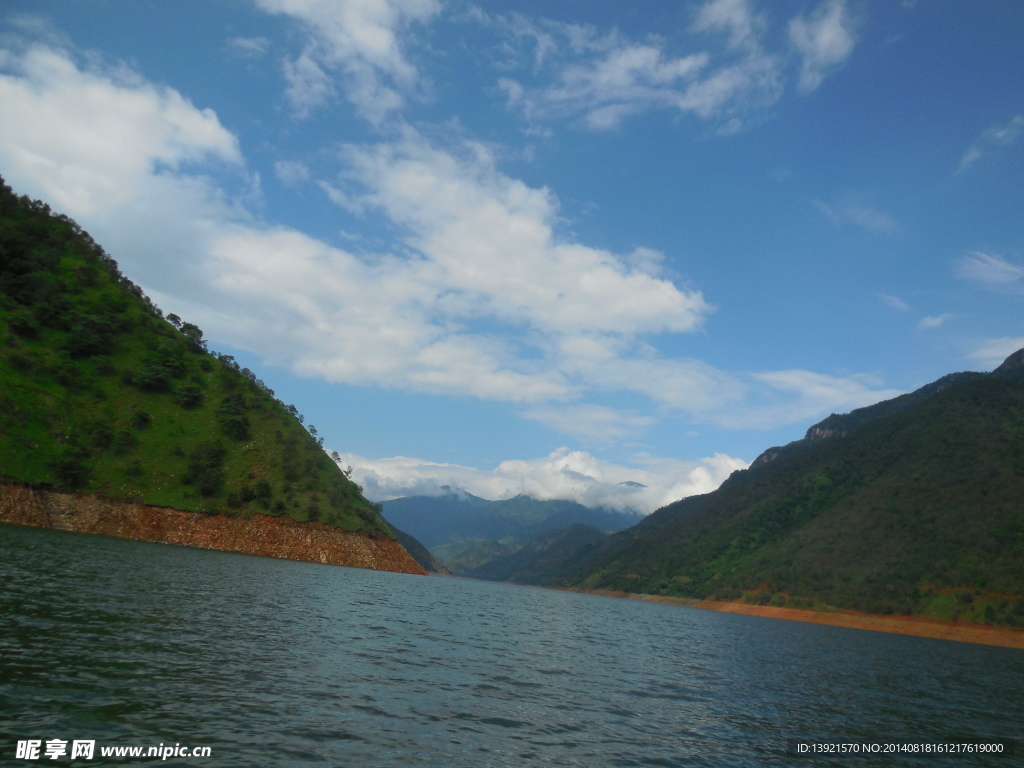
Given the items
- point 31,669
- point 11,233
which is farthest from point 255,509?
point 31,669

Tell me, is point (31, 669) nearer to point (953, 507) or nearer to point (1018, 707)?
point (1018, 707)

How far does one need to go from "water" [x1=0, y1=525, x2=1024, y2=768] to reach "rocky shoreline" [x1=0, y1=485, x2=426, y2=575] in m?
52.8

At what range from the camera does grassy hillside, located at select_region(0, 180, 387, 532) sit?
328ft

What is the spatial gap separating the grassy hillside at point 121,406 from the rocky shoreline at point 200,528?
2353mm

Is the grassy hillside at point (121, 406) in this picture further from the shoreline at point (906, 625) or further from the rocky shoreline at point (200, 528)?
the shoreline at point (906, 625)

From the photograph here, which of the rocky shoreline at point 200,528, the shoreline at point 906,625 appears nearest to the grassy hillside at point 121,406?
the rocky shoreline at point 200,528

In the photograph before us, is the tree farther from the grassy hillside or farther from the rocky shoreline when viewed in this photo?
the rocky shoreline

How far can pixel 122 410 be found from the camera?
117 metres

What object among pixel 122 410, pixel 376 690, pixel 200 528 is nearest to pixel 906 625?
pixel 376 690

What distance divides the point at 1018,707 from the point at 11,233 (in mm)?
188494

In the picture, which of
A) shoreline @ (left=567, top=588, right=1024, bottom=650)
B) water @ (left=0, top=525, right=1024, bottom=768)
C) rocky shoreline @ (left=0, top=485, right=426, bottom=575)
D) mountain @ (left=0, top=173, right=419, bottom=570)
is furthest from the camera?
shoreline @ (left=567, top=588, right=1024, bottom=650)

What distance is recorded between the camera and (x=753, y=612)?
193625mm

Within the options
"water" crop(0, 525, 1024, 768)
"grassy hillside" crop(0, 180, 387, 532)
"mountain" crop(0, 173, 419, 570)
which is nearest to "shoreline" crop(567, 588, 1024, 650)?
"water" crop(0, 525, 1024, 768)

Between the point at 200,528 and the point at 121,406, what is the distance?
32882 mm
